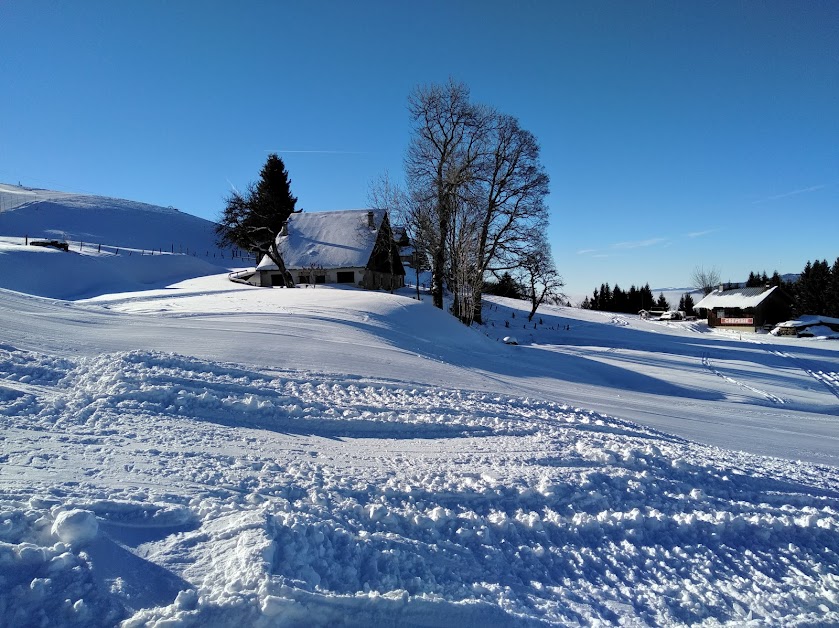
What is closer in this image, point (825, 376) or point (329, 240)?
point (825, 376)

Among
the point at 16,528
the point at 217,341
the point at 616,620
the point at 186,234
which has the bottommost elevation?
the point at 616,620

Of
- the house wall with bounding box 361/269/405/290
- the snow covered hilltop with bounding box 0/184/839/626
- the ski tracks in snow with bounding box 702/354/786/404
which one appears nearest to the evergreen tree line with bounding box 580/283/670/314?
the house wall with bounding box 361/269/405/290

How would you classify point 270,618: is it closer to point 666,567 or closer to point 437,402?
point 666,567

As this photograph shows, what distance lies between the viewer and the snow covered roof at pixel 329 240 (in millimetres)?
33906

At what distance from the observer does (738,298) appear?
156 feet

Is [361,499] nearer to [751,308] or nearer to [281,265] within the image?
[281,265]

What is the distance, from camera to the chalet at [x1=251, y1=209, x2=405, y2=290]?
33.6m

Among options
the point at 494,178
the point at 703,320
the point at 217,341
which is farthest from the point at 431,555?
the point at 703,320

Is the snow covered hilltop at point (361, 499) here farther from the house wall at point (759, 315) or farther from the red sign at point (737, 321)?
the red sign at point (737, 321)

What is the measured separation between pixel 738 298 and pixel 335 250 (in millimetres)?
38775

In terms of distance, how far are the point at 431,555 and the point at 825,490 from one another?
4.55m

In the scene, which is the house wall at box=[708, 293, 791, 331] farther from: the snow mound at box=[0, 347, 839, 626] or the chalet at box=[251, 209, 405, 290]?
the snow mound at box=[0, 347, 839, 626]

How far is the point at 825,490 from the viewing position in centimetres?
525

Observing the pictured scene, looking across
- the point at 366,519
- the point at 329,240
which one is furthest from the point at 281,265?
the point at 366,519
